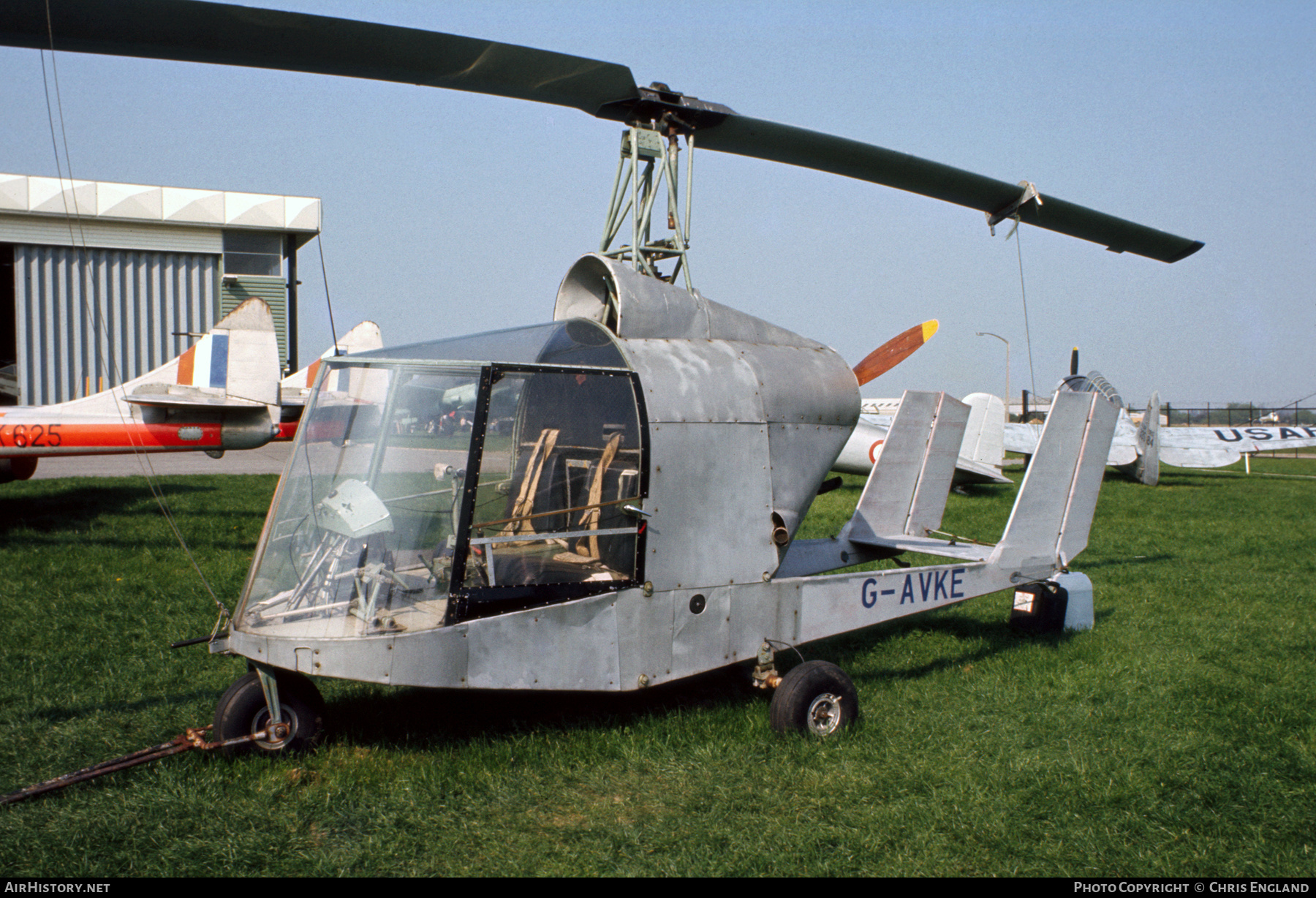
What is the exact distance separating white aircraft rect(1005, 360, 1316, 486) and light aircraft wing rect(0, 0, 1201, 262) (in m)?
19.3

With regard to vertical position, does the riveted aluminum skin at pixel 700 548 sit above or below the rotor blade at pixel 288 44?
below

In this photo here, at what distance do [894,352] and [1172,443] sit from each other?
2367cm

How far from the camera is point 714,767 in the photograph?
443 centimetres

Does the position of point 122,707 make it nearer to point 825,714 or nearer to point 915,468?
point 825,714

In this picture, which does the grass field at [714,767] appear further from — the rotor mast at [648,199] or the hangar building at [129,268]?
the hangar building at [129,268]

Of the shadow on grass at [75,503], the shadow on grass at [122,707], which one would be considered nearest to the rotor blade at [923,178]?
the shadow on grass at [122,707]

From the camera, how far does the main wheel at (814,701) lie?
468 centimetres

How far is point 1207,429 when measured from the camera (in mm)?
26859

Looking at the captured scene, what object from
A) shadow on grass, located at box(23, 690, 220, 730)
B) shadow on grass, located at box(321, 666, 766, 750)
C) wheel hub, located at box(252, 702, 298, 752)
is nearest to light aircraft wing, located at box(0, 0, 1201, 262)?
wheel hub, located at box(252, 702, 298, 752)

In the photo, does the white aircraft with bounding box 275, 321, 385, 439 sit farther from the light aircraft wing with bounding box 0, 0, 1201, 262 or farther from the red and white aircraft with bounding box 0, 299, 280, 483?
the light aircraft wing with bounding box 0, 0, 1201, 262

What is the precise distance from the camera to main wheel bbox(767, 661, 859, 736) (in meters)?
4.68

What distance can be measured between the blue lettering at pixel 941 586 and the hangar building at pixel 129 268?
1012 inches
